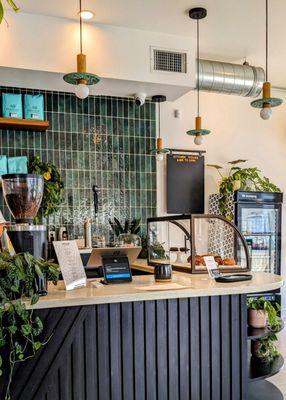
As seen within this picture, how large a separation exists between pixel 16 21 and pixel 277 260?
4152 mm

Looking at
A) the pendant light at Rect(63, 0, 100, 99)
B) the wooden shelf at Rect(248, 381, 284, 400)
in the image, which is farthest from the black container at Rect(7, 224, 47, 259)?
the wooden shelf at Rect(248, 381, 284, 400)

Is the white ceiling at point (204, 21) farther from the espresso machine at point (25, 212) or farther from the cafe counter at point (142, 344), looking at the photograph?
the cafe counter at point (142, 344)

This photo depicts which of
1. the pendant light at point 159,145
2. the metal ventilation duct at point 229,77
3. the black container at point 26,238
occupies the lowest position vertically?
the black container at point 26,238

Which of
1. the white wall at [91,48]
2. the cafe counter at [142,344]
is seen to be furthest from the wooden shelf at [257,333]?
the white wall at [91,48]

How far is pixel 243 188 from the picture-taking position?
5715 mm

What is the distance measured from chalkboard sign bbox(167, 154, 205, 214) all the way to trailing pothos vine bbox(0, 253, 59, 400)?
3.50m

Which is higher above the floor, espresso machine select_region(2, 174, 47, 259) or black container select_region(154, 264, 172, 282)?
espresso machine select_region(2, 174, 47, 259)

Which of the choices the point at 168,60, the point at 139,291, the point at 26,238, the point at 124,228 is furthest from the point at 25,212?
the point at 124,228

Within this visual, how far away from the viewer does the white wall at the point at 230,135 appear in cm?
564

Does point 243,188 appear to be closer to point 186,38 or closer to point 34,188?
point 186,38

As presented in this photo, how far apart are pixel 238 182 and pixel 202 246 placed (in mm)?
2603

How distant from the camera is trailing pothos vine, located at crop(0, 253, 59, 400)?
2.04 m

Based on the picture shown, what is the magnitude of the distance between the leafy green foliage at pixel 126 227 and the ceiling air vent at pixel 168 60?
1743 millimetres

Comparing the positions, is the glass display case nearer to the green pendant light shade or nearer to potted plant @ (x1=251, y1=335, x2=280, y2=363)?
potted plant @ (x1=251, y1=335, x2=280, y2=363)
